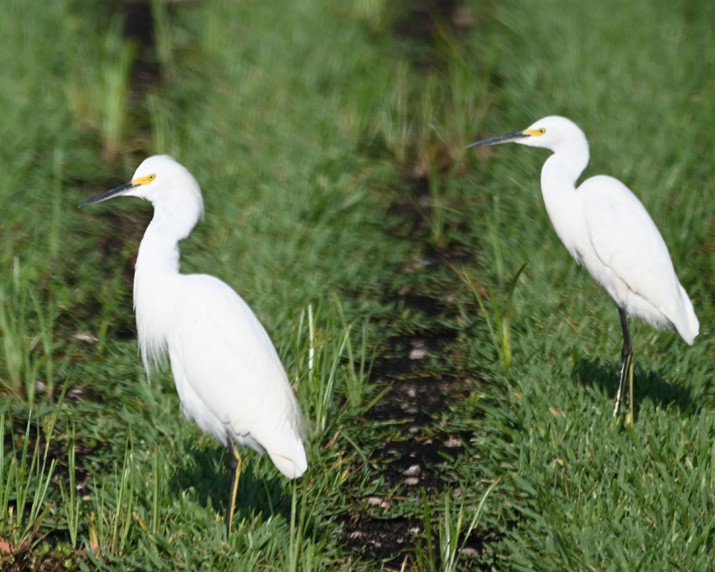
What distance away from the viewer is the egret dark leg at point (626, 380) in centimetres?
402

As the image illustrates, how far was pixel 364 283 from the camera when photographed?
17.4ft

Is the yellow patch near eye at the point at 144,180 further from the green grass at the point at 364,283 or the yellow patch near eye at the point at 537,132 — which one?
the yellow patch near eye at the point at 537,132

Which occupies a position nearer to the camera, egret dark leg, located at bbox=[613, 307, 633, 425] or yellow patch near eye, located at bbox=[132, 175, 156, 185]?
yellow patch near eye, located at bbox=[132, 175, 156, 185]

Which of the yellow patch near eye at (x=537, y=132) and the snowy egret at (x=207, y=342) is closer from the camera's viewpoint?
the snowy egret at (x=207, y=342)

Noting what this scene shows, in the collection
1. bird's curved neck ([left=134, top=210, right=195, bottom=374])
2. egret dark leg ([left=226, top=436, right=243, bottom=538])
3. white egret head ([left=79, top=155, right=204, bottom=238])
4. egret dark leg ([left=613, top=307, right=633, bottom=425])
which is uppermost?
white egret head ([left=79, top=155, right=204, bottom=238])

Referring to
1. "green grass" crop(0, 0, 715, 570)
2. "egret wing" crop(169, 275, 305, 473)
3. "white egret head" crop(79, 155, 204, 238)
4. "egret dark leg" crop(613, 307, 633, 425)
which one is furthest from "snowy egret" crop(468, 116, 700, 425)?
"white egret head" crop(79, 155, 204, 238)

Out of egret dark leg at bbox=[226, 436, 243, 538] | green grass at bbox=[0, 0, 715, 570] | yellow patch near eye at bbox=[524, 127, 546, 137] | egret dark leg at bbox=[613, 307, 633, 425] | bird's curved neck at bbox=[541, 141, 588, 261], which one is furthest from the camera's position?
yellow patch near eye at bbox=[524, 127, 546, 137]

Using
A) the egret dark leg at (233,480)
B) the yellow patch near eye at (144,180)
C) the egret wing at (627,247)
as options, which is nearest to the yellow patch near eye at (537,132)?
the egret wing at (627,247)

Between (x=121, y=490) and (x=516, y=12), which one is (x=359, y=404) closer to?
(x=121, y=490)

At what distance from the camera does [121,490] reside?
3.41 meters

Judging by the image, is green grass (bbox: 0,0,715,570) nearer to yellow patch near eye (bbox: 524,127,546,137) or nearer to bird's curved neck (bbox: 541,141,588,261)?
bird's curved neck (bbox: 541,141,588,261)

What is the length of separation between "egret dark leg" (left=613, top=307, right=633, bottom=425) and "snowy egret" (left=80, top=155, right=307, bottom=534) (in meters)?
1.22

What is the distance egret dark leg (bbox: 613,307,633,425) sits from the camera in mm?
4016

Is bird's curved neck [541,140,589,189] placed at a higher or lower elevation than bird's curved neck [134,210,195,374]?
higher
